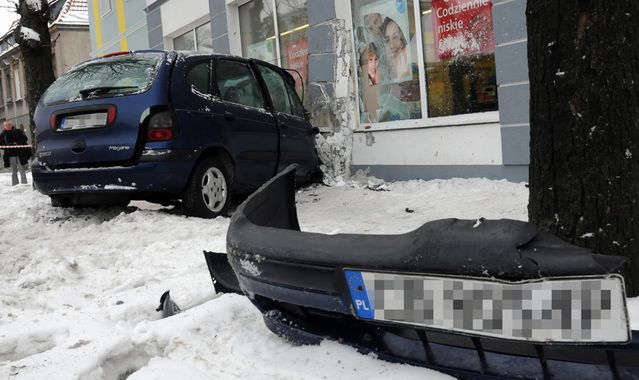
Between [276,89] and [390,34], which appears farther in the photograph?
[390,34]

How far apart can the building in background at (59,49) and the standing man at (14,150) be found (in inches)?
594

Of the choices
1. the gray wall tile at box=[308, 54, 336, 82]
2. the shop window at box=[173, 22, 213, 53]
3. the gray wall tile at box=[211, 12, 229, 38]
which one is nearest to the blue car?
the gray wall tile at box=[308, 54, 336, 82]

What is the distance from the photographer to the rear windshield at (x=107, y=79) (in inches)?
223

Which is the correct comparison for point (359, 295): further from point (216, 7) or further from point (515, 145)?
point (216, 7)

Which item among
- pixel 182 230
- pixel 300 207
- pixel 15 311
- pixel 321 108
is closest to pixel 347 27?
pixel 321 108

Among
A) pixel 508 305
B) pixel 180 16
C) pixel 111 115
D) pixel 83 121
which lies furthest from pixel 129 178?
pixel 180 16

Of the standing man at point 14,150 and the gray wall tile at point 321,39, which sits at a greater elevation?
the gray wall tile at point 321,39

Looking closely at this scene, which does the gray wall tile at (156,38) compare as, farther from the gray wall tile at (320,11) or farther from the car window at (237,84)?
the car window at (237,84)

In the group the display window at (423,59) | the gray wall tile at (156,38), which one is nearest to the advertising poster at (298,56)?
the display window at (423,59)

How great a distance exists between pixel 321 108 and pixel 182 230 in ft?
16.2

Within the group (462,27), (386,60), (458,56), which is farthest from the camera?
(386,60)

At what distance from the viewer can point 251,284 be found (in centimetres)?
209

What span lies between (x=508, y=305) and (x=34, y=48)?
1042 centimetres

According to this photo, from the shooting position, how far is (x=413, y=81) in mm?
8352
